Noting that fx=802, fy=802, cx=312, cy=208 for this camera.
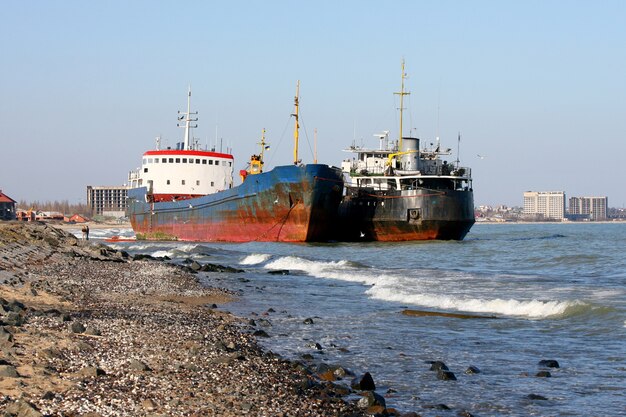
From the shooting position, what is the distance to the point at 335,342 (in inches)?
477

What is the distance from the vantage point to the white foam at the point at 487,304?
15781mm

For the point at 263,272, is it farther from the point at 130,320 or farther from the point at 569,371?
the point at 569,371

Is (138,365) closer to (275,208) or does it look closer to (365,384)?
(365,384)

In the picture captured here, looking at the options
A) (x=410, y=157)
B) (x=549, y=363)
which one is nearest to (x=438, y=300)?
(x=549, y=363)

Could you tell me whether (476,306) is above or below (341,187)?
below

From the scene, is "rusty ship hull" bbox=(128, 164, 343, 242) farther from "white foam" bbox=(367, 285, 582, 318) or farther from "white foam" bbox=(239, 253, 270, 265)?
"white foam" bbox=(367, 285, 582, 318)

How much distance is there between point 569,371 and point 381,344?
2.95 meters

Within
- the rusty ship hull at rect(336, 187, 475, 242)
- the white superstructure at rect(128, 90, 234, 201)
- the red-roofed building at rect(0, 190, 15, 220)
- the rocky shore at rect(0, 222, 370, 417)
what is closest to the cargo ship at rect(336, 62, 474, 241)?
the rusty ship hull at rect(336, 187, 475, 242)

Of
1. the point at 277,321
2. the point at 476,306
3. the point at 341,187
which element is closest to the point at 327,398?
the point at 277,321

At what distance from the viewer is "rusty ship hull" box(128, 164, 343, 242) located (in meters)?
43.1

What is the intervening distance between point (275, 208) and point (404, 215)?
7742 millimetres

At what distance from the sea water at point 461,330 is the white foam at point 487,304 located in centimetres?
2

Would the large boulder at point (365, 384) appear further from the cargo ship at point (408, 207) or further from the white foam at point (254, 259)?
the cargo ship at point (408, 207)

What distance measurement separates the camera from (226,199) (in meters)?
48.4
